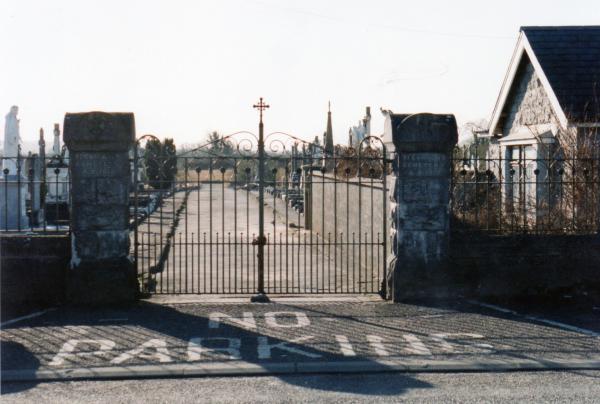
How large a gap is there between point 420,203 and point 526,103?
10.3 m

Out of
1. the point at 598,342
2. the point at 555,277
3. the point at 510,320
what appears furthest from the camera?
the point at 555,277

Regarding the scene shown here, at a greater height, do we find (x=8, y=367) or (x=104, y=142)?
(x=104, y=142)

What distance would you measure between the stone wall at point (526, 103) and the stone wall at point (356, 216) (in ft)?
15.8

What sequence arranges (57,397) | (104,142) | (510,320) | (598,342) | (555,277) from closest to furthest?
(57,397) → (598,342) → (510,320) → (104,142) → (555,277)

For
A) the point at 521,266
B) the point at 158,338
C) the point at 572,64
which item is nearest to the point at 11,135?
the point at 572,64

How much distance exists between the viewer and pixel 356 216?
58.8ft

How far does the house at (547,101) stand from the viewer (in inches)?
650

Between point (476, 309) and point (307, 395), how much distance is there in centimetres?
425

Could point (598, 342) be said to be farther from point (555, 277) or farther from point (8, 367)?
point (8, 367)

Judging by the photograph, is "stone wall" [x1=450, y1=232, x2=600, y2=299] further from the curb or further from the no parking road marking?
the curb

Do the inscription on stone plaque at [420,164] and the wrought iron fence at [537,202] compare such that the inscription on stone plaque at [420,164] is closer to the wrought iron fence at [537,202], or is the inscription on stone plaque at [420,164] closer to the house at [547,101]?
the wrought iron fence at [537,202]

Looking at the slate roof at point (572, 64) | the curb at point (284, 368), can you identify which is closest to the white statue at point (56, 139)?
the slate roof at point (572, 64)

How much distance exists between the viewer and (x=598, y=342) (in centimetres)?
869

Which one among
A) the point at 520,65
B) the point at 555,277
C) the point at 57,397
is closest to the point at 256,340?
the point at 57,397
